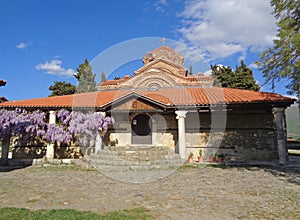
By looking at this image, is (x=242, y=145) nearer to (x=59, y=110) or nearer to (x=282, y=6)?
(x=282, y=6)

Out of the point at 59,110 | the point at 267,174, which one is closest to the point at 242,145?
the point at 267,174

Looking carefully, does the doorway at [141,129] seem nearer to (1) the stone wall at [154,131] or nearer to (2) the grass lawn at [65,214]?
(1) the stone wall at [154,131]

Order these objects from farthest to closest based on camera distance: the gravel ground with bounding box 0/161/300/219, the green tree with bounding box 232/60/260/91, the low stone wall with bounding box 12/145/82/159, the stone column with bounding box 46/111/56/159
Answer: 1. the green tree with bounding box 232/60/260/91
2. the low stone wall with bounding box 12/145/82/159
3. the stone column with bounding box 46/111/56/159
4. the gravel ground with bounding box 0/161/300/219

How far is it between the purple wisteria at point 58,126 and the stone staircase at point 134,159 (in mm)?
1265

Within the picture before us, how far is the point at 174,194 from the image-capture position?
5.63 meters

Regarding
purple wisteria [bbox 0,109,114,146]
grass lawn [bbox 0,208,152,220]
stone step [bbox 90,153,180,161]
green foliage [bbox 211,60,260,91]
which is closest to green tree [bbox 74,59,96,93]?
green foliage [bbox 211,60,260,91]

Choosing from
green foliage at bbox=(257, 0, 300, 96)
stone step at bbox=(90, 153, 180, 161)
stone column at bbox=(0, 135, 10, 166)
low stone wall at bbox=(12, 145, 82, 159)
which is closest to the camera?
green foliage at bbox=(257, 0, 300, 96)

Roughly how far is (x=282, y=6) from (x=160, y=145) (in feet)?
28.6

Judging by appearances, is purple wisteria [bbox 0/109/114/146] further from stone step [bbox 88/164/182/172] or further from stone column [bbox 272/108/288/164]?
stone column [bbox 272/108/288/164]

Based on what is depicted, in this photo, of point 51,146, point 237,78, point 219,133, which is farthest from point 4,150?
point 237,78

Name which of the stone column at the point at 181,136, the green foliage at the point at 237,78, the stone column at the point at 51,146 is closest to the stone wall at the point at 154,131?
the stone column at the point at 181,136

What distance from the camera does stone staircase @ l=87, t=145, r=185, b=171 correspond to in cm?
941

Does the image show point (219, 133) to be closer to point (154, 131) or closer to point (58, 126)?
point (154, 131)

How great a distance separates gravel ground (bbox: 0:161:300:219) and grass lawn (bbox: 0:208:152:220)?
11.6 inches
